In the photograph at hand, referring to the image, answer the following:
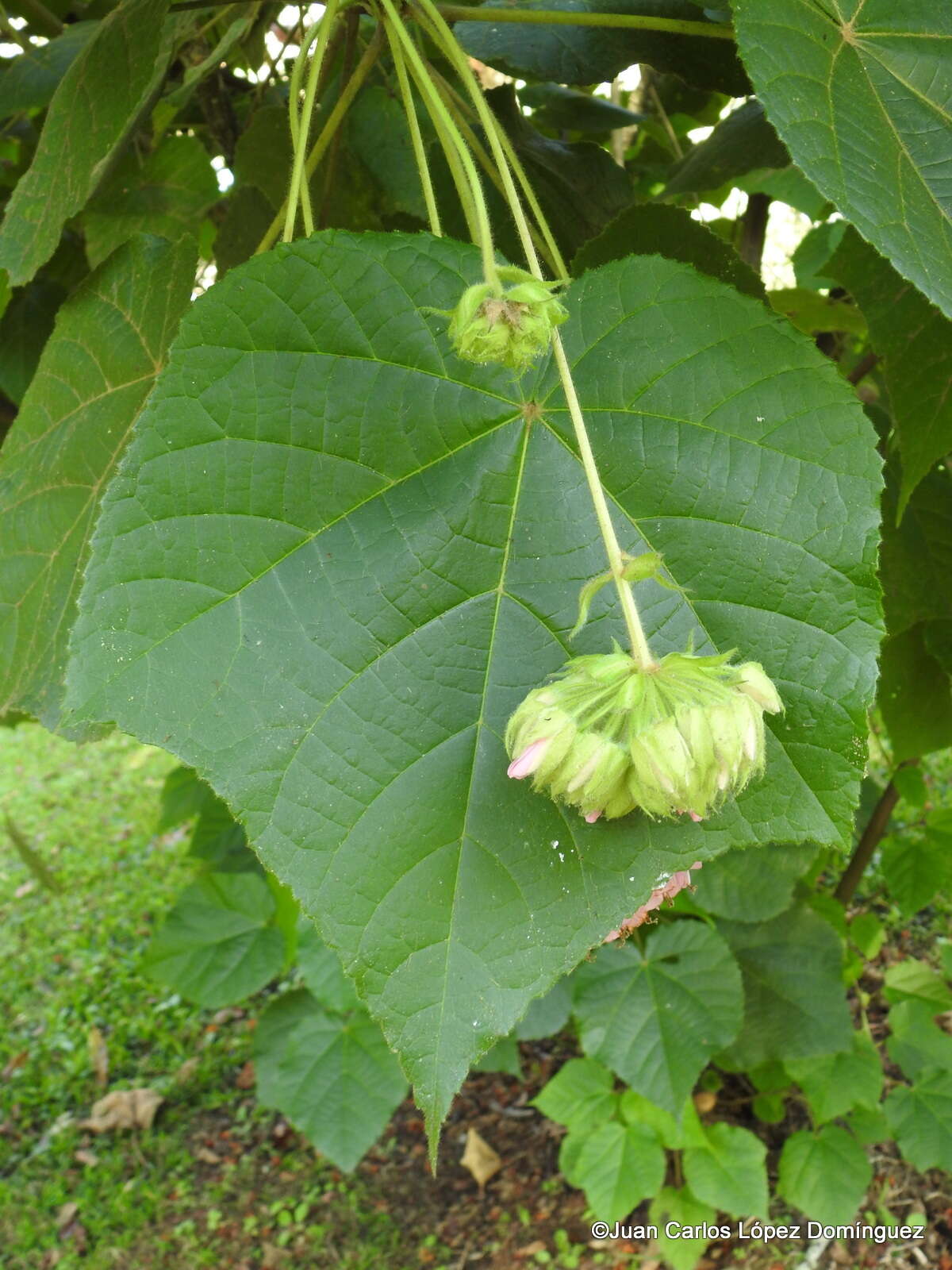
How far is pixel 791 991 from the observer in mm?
2379

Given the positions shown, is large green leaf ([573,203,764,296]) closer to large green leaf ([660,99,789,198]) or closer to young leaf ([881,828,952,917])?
large green leaf ([660,99,789,198])

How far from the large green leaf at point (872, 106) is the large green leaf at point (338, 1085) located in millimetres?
2180

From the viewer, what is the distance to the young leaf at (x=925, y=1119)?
2252 mm

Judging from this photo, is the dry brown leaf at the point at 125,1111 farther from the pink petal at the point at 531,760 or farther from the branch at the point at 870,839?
the pink petal at the point at 531,760

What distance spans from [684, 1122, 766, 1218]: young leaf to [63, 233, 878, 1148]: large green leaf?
1.95 m

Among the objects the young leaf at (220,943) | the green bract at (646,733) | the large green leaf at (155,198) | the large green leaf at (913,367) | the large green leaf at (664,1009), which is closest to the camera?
the green bract at (646,733)

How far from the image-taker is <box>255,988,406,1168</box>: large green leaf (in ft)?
7.80

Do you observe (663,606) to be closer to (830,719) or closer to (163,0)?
(830,719)

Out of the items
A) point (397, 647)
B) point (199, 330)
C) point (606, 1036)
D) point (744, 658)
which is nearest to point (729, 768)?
point (744, 658)

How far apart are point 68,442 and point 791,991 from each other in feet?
6.84

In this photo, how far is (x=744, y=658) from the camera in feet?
2.35

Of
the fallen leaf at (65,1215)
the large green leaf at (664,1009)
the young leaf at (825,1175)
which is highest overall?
the large green leaf at (664,1009)

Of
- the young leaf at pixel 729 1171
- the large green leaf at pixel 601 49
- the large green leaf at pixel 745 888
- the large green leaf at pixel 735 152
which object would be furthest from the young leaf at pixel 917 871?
the large green leaf at pixel 601 49

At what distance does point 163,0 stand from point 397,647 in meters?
0.68
